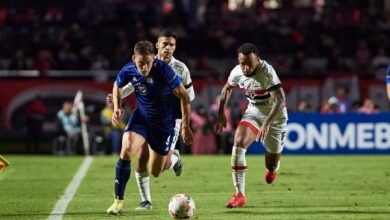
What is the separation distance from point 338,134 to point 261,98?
1247 centimetres

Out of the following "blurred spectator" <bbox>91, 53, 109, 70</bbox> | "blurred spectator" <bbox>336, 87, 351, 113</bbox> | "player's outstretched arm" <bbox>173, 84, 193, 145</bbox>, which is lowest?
"blurred spectator" <bbox>336, 87, 351, 113</bbox>

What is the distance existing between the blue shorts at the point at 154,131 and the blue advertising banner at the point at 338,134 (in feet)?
44.3

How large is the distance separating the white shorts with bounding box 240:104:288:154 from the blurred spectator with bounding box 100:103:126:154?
1241 centimetres

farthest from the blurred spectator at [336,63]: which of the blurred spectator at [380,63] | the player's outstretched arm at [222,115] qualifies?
the player's outstretched arm at [222,115]

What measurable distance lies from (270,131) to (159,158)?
2.32 meters

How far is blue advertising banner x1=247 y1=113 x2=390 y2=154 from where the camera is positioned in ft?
82.0

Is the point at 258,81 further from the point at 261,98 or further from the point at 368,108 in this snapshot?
the point at 368,108

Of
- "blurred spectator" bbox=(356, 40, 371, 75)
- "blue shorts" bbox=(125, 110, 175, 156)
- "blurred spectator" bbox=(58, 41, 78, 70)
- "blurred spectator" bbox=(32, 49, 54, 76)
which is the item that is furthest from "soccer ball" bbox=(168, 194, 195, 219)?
"blurred spectator" bbox=(356, 40, 371, 75)

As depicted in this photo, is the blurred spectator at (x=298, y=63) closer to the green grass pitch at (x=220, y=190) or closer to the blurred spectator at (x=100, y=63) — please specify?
the blurred spectator at (x=100, y=63)

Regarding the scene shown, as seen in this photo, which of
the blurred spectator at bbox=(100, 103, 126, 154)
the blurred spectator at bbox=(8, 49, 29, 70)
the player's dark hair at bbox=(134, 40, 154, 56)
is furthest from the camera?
the blurred spectator at bbox=(8, 49, 29, 70)

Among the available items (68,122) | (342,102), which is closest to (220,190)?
(68,122)

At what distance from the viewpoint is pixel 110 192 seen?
14.6m

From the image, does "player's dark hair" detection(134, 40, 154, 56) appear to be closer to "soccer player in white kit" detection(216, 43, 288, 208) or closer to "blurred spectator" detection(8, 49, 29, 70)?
"soccer player in white kit" detection(216, 43, 288, 208)

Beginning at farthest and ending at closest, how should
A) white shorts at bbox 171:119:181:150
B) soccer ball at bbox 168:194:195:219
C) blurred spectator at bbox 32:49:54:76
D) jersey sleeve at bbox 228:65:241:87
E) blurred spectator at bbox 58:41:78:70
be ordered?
blurred spectator at bbox 58:41:78:70
blurred spectator at bbox 32:49:54:76
jersey sleeve at bbox 228:65:241:87
white shorts at bbox 171:119:181:150
soccer ball at bbox 168:194:195:219
